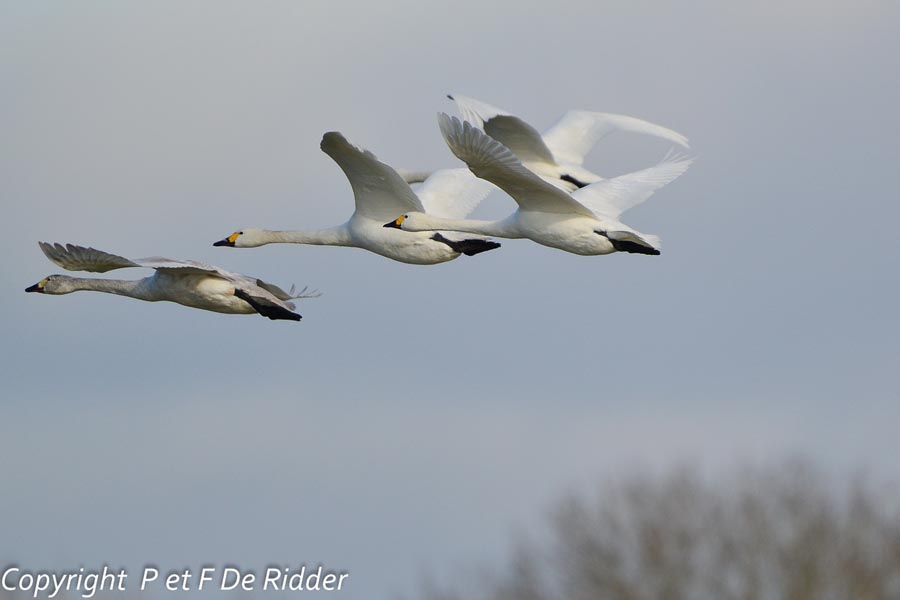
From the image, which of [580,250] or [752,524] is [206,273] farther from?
[752,524]

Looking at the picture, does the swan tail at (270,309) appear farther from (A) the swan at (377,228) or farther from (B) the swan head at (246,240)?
(B) the swan head at (246,240)

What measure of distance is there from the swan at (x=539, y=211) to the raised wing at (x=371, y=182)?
299 millimetres

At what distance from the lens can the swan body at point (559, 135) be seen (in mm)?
29250

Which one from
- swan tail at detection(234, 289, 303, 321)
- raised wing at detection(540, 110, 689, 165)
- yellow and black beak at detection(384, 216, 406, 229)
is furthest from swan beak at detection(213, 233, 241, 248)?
raised wing at detection(540, 110, 689, 165)

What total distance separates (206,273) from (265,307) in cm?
76

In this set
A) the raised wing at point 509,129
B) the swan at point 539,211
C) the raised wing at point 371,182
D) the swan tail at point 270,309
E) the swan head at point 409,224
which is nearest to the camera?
the swan at point 539,211

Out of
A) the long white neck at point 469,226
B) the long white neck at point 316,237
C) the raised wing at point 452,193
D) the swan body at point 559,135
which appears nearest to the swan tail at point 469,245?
the long white neck at point 469,226

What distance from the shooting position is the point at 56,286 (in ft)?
88.1

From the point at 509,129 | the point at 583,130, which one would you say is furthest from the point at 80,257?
the point at 583,130

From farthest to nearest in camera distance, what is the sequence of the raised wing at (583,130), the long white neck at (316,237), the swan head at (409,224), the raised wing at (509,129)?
the raised wing at (583,130) → the raised wing at (509,129) → the long white neck at (316,237) → the swan head at (409,224)

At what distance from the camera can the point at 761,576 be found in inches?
1130

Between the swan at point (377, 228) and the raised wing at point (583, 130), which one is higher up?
the raised wing at point (583, 130)

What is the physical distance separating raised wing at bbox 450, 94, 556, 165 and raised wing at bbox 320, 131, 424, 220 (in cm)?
219

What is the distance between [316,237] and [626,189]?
357cm
